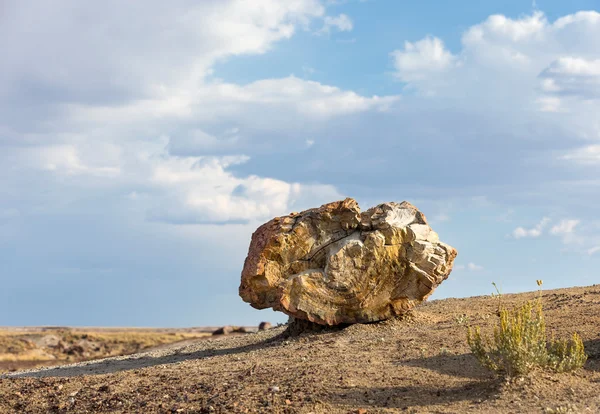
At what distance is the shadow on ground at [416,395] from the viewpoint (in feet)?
33.0

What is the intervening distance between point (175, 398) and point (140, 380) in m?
1.92

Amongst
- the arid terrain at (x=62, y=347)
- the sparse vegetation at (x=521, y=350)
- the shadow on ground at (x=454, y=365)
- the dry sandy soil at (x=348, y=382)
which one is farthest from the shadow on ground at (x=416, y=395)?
the arid terrain at (x=62, y=347)

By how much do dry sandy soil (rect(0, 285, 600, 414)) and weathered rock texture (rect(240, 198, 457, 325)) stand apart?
63 centimetres

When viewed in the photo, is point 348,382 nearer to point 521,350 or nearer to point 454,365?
point 454,365

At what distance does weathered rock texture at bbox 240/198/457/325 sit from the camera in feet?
51.5

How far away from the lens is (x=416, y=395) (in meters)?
10.4

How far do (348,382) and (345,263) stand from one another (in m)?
4.88

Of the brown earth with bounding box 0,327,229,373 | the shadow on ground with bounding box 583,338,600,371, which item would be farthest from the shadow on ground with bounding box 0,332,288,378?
the brown earth with bounding box 0,327,229,373

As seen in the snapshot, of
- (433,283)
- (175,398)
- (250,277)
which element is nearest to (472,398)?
(175,398)

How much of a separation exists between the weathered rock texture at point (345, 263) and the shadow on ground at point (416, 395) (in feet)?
16.8

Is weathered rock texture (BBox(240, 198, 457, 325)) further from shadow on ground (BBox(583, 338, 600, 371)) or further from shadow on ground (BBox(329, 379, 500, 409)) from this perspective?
shadow on ground (BBox(329, 379, 500, 409))

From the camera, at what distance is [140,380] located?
42.1 feet

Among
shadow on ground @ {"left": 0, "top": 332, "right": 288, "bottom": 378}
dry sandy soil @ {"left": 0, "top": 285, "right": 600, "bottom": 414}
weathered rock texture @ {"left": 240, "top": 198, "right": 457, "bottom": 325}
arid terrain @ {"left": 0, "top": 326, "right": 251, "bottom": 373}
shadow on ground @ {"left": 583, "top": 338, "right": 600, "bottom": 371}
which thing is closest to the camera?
dry sandy soil @ {"left": 0, "top": 285, "right": 600, "bottom": 414}

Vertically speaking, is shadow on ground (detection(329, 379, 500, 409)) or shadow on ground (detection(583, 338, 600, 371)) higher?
shadow on ground (detection(583, 338, 600, 371))
